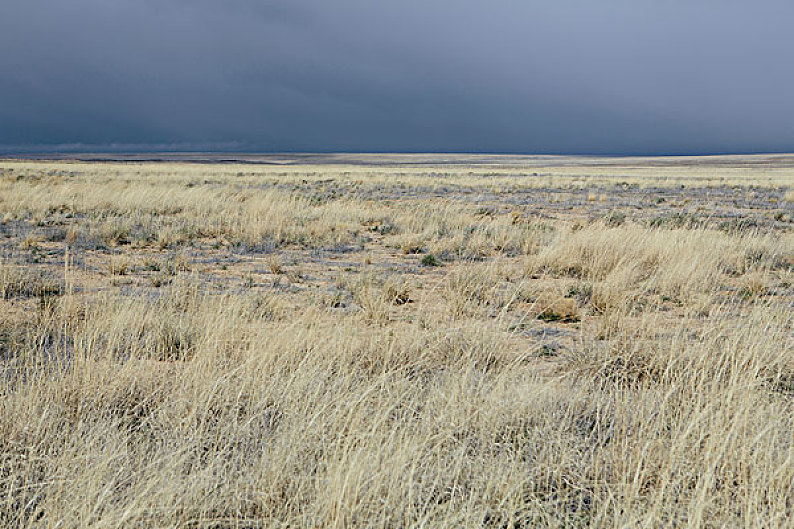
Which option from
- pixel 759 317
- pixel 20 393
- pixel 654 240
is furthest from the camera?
pixel 654 240

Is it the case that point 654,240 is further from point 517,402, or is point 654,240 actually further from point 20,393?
point 20,393

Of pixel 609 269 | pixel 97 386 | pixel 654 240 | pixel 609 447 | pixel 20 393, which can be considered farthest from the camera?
pixel 654 240

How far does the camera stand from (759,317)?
205 inches

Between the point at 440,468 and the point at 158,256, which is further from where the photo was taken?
the point at 158,256

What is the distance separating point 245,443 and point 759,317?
4622 millimetres

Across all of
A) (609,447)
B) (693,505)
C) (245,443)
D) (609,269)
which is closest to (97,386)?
(245,443)

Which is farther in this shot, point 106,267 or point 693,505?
point 106,267

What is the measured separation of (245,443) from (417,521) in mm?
1147

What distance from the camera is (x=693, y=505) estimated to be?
2.46 meters

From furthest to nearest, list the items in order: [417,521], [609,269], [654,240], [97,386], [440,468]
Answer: [654,240]
[609,269]
[97,386]
[440,468]
[417,521]

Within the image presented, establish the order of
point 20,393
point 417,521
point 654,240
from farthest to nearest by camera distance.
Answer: point 654,240, point 20,393, point 417,521

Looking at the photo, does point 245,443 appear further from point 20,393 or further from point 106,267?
point 106,267

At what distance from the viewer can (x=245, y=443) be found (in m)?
3.07

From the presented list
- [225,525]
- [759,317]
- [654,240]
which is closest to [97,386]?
[225,525]
